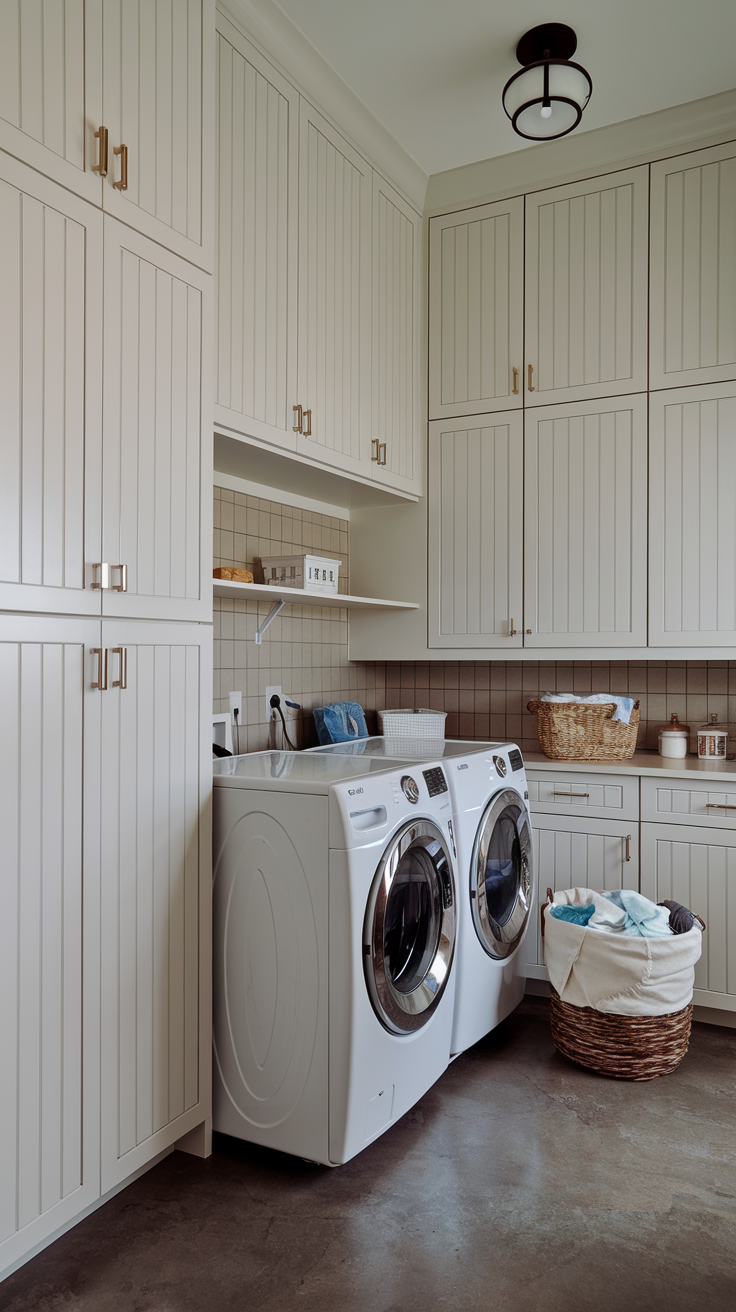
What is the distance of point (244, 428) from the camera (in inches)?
89.0

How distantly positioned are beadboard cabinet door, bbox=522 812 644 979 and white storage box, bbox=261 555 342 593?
3.70ft

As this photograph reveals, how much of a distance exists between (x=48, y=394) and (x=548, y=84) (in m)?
1.78

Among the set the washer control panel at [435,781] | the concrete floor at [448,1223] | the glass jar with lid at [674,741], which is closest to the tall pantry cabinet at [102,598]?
the concrete floor at [448,1223]

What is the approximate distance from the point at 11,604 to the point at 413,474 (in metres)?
2.08

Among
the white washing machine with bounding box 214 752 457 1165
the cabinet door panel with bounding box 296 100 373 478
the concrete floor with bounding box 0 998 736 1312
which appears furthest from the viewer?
the cabinet door panel with bounding box 296 100 373 478

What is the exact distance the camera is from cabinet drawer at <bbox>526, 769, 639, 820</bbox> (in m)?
2.87

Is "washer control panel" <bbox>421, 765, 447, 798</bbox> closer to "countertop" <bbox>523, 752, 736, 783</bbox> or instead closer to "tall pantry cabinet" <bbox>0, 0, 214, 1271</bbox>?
"tall pantry cabinet" <bbox>0, 0, 214, 1271</bbox>

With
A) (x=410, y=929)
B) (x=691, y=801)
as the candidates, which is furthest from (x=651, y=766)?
(x=410, y=929)

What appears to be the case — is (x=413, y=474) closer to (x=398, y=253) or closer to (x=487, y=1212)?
(x=398, y=253)

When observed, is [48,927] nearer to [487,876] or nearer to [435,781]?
[435,781]

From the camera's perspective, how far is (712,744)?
304cm

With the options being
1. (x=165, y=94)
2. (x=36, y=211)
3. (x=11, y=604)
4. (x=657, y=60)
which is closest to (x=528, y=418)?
(x=657, y=60)

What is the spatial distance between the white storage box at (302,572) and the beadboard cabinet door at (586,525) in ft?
2.73

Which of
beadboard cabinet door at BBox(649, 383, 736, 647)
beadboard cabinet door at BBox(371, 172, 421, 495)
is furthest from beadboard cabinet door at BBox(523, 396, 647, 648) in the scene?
beadboard cabinet door at BBox(371, 172, 421, 495)
